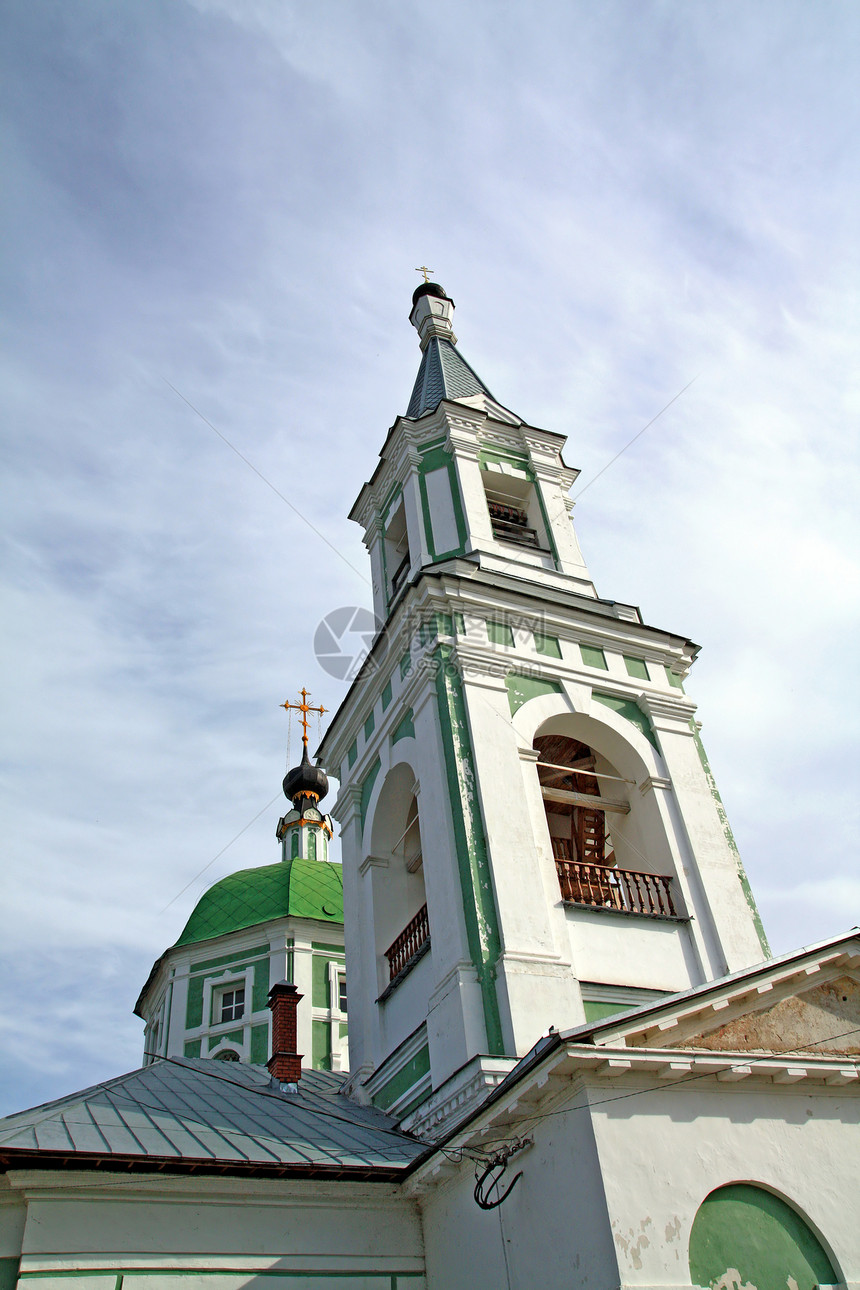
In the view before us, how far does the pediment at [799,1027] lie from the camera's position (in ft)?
22.4

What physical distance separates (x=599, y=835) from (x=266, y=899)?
10.5 m

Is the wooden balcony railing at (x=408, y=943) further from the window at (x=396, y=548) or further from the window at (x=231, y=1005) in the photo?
the window at (x=231, y=1005)

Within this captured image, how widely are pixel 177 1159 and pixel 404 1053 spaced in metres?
3.23

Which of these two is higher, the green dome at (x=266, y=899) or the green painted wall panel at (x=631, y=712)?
the green dome at (x=266, y=899)

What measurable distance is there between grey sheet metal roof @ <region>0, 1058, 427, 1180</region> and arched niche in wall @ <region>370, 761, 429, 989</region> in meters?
1.86

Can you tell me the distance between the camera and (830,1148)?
21.7ft

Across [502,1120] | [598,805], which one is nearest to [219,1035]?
[598,805]

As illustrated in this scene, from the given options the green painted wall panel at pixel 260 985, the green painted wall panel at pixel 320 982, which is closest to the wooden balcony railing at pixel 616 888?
the green painted wall panel at pixel 320 982

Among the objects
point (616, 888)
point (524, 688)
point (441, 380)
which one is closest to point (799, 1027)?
point (616, 888)

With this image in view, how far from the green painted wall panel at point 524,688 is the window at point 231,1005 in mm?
10455

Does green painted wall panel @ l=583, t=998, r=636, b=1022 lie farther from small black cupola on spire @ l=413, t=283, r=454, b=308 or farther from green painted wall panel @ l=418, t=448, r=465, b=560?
small black cupola on spire @ l=413, t=283, r=454, b=308

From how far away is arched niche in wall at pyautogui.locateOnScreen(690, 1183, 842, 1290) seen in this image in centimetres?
599

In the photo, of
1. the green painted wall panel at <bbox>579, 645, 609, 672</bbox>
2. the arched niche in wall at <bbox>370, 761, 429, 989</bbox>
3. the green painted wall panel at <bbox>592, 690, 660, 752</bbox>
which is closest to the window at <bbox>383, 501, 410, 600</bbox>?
the green painted wall panel at <bbox>579, 645, 609, 672</bbox>

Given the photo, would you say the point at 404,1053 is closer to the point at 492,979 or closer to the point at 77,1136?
the point at 492,979
